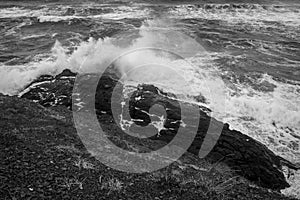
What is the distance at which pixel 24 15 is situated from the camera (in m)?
27.5

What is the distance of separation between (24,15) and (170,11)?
12.9 m

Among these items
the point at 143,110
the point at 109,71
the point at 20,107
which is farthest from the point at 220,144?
the point at 109,71

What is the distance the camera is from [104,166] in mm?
6305

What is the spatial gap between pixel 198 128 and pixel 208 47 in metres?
11.8

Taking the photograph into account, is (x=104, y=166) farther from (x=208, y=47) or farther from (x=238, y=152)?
(x=208, y=47)

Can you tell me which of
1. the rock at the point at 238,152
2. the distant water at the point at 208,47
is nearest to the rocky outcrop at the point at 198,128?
the rock at the point at 238,152

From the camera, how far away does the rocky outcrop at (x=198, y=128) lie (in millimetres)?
8164

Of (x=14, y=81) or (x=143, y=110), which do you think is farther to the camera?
(x=14, y=81)

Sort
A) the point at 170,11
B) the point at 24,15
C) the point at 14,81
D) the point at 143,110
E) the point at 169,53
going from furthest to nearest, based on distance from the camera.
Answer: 1. the point at 170,11
2. the point at 24,15
3. the point at 169,53
4. the point at 14,81
5. the point at 143,110

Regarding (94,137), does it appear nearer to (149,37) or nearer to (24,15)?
(149,37)

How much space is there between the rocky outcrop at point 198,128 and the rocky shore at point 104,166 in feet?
0.08

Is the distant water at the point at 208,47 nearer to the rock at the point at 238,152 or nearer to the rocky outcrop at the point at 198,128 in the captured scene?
the rock at the point at 238,152

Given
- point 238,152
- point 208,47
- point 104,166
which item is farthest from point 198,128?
point 208,47

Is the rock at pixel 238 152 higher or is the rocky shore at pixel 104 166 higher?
the rocky shore at pixel 104 166
